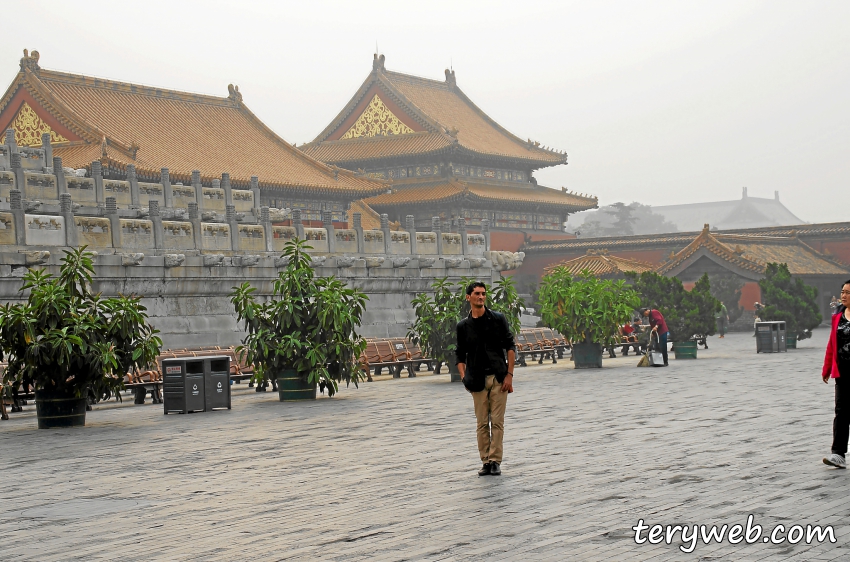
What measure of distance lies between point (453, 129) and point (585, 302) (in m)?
27.3

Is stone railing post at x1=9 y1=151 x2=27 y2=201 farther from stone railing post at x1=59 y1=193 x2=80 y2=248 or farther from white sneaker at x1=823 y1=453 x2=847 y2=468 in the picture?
white sneaker at x1=823 y1=453 x2=847 y2=468

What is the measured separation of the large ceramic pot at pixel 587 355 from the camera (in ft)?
73.3

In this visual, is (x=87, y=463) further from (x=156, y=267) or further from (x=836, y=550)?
(x=156, y=267)

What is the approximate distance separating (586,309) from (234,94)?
75.6ft

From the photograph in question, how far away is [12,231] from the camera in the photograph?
63.0ft

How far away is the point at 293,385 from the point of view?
53.5ft

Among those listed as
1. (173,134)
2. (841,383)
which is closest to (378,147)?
(173,134)

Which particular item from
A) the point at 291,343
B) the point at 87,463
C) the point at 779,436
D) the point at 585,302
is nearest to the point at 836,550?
the point at 779,436

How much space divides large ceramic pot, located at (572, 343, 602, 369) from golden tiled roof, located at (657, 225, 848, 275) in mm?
16953

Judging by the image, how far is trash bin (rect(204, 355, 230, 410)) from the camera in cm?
1484

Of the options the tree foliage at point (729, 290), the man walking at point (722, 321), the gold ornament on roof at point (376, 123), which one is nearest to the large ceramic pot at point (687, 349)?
the man walking at point (722, 321)

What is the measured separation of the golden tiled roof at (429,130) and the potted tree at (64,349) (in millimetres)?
34913

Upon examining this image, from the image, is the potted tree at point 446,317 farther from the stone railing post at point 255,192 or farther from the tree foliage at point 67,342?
the stone railing post at point 255,192

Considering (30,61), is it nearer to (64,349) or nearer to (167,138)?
(167,138)
